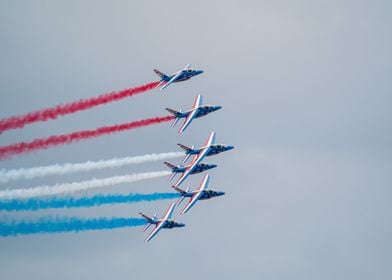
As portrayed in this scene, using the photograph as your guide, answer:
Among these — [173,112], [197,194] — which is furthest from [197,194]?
[173,112]

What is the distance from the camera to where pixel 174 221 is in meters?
139

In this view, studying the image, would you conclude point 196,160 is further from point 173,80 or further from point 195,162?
point 173,80

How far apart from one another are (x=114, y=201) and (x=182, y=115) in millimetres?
14278

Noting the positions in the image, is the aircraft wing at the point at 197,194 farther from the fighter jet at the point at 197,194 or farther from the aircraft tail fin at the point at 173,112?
the aircraft tail fin at the point at 173,112

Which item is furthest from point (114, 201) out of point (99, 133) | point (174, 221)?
point (174, 221)

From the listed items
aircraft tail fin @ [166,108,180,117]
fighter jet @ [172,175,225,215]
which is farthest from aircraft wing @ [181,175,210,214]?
aircraft tail fin @ [166,108,180,117]

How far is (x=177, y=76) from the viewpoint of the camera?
441 feet

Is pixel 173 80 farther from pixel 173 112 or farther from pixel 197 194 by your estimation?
pixel 197 194

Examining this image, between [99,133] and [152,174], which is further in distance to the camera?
[152,174]

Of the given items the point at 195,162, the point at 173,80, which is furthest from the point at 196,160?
the point at 173,80

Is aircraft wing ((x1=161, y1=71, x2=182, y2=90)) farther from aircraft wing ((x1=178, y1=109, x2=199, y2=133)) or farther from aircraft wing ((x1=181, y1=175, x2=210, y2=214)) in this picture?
aircraft wing ((x1=181, y1=175, x2=210, y2=214))

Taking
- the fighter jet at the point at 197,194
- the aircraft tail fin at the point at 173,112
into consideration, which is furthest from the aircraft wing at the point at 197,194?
the aircraft tail fin at the point at 173,112

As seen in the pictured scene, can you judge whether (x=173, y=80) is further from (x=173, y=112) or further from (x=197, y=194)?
(x=197, y=194)

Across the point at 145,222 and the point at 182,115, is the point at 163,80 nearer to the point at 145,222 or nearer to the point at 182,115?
the point at 182,115
